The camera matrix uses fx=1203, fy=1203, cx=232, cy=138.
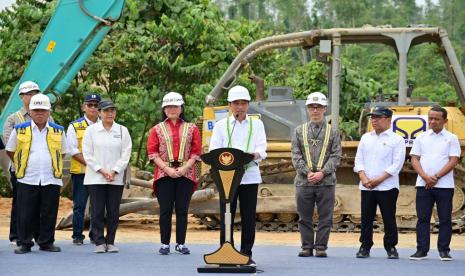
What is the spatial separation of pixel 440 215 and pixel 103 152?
13.0 feet

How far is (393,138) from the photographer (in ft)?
45.2

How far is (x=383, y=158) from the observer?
1370 cm

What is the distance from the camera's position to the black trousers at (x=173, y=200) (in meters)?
13.7

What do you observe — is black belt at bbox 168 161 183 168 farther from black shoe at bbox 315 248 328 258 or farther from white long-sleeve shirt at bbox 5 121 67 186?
black shoe at bbox 315 248 328 258

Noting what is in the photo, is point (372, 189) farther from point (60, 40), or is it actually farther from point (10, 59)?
point (10, 59)

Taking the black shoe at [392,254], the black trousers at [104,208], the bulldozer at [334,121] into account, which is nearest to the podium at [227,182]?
the black trousers at [104,208]

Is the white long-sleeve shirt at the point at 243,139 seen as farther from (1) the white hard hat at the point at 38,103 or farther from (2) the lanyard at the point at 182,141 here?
(1) the white hard hat at the point at 38,103

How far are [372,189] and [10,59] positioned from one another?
11.6 m

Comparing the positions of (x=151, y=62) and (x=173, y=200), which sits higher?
(x=151, y=62)

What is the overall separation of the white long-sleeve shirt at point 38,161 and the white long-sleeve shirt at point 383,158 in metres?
3.56

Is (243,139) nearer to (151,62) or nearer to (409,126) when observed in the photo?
(409,126)

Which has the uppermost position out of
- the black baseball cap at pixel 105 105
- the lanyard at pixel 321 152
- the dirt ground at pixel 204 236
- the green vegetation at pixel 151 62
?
the green vegetation at pixel 151 62

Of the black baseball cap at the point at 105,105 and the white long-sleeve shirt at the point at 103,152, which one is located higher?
the black baseball cap at the point at 105,105

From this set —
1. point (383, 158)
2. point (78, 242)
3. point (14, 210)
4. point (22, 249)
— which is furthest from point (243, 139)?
point (14, 210)
